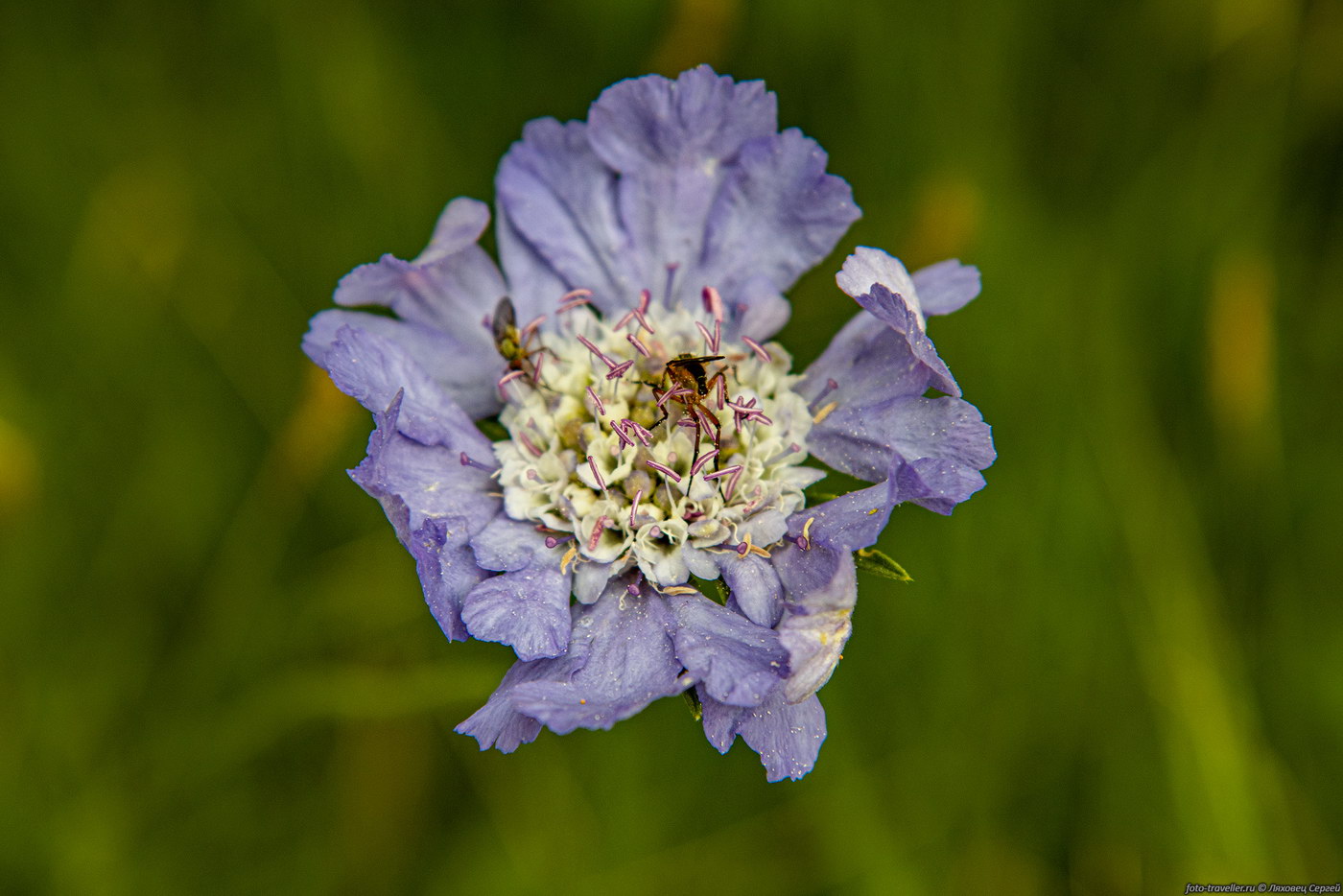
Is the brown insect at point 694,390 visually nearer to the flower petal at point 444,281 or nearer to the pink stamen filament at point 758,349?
the pink stamen filament at point 758,349

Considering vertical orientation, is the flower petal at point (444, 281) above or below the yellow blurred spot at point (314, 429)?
above

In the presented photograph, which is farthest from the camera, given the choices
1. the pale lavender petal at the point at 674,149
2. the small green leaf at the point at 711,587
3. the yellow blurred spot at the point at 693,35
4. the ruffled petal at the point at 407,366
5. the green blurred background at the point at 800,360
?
the yellow blurred spot at the point at 693,35

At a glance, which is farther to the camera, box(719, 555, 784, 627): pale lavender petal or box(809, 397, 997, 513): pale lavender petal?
box(719, 555, 784, 627): pale lavender petal

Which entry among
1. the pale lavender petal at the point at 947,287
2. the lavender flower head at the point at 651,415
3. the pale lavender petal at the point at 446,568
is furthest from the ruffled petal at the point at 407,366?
the pale lavender petal at the point at 947,287

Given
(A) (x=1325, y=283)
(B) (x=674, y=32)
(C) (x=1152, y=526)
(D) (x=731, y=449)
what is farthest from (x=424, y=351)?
(A) (x=1325, y=283)

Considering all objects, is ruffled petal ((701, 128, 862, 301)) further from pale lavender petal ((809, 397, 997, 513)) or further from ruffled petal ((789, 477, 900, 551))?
ruffled petal ((789, 477, 900, 551))

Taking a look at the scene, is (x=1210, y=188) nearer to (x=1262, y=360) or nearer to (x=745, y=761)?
(x=1262, y=360)

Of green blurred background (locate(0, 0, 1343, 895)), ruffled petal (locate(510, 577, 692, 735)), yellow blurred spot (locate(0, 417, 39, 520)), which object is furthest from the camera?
green blurred background (locate(0, 0, 1343, 895))

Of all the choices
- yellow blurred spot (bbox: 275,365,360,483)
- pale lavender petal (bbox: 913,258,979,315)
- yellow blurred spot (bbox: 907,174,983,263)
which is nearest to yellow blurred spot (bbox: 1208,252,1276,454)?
yellow blurred spot (bbox: 907,174,983,263)
